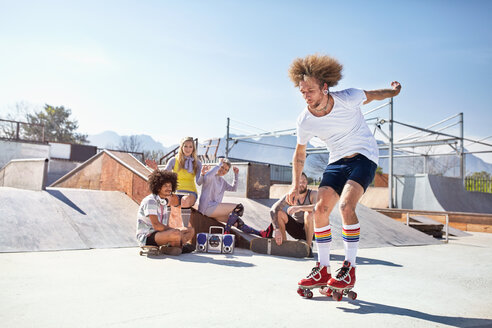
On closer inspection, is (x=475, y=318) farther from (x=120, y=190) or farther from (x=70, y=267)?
(x=120, y=190)

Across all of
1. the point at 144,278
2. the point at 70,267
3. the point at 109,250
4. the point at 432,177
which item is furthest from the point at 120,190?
the point at 432,177

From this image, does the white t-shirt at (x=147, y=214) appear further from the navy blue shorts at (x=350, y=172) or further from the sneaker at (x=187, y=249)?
the navy blue shorts at (x=350, y=172)

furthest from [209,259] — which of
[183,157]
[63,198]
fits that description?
[63,198]

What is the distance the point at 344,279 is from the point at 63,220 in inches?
177

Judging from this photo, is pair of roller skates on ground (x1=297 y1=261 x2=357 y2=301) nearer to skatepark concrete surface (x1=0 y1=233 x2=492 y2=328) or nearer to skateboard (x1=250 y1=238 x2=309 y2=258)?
skatepark concrete surface (x1=0 y1=233 x2=492 y2=328)

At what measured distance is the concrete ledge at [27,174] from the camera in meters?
6.65

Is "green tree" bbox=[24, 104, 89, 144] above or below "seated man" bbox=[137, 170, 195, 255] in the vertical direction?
above

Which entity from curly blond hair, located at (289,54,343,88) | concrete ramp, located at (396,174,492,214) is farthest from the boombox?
concrete ramp, located at (396,174,492,214)

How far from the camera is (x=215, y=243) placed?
525 cm

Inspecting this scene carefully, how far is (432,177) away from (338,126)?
16869 millimetres

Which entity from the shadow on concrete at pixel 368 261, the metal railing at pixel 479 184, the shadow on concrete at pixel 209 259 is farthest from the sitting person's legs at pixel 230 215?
the metal railing at pixel 479 184

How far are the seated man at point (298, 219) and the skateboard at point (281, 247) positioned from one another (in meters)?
0.11

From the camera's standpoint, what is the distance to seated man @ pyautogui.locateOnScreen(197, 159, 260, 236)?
579 cm

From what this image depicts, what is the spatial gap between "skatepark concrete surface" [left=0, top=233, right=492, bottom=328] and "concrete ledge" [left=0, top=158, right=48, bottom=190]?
2527 millimetres
